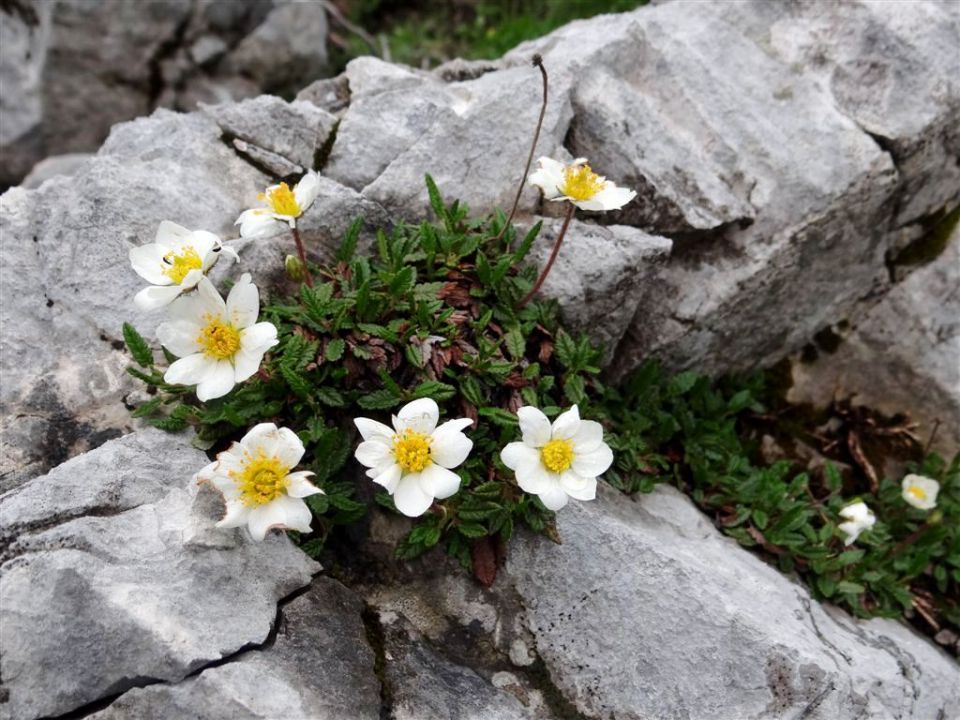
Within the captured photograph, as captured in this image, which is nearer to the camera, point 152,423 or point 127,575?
point 127,575

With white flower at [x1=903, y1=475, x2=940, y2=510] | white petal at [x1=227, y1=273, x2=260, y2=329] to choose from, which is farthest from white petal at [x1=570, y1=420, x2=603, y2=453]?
white flower at [x1=903, y1=475, x2=940, y2=510]

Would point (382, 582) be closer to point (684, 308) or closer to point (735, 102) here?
point (684, 308)

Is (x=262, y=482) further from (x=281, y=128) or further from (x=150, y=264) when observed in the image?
(x=281, y=128)

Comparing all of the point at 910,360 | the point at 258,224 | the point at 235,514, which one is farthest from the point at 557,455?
the point at 910,360

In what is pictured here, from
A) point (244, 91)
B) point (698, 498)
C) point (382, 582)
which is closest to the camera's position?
point (382, 582)

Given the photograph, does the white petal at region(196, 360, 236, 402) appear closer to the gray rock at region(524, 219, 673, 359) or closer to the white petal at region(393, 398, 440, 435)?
the white petal at region(393, 398, 440, 435)

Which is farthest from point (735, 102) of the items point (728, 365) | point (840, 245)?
point (728, 365)

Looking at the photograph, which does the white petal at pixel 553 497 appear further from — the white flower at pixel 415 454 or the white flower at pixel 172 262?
the white flower at pixel 172 262
